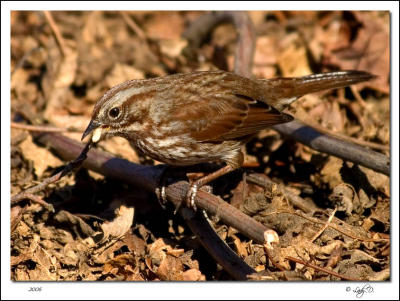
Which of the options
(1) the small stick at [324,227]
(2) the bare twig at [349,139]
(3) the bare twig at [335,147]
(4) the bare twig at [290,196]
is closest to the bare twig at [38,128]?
(4) the bare twig at [290,196]

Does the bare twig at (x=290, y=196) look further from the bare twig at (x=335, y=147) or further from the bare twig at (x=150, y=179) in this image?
the bare twig at (x=150, y=179)

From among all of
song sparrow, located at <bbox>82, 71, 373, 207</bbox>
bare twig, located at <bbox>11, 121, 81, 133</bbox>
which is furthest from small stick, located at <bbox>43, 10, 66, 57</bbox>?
song sparrow, located at <bbox>82, 71, 373, 207</bbox>

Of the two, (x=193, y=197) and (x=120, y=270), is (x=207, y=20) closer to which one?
(x=193, y=197)

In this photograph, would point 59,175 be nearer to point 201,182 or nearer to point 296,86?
point 201,182

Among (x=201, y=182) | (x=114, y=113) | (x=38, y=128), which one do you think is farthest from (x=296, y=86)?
(x=38, y=128)

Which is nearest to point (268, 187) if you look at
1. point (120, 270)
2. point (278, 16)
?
point (120, 270)

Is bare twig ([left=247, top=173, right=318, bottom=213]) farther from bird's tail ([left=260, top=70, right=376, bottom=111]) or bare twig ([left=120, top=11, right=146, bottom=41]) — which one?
bare twig ([left=120, top=11, right=146, bottom=41])
